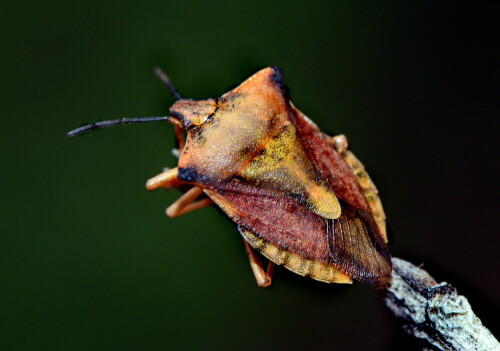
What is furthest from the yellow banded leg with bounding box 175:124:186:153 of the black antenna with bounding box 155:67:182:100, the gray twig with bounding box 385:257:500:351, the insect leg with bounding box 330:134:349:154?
the gray twig with bounding box 385:257:500:351

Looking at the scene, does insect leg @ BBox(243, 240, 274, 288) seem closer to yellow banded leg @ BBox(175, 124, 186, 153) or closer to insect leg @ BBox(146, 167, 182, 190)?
insect leg @ BBox(146, 167, 182, 190)

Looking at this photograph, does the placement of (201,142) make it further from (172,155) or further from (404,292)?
(404,292)

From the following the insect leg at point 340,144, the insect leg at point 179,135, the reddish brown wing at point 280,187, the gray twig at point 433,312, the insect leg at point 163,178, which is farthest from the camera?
the insect leg at point 179,135

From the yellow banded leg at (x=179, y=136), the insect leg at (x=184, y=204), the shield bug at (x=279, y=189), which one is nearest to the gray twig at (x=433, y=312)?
the shield bug at (x=279, y=189)

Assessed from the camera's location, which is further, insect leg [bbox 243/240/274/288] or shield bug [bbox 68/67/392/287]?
insect leg [bbox 243/240/274/288]

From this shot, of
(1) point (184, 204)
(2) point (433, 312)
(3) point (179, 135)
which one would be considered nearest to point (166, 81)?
(3) point (179, 135)

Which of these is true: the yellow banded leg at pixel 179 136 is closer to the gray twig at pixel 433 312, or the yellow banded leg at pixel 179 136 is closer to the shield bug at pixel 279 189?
the shield bug at pixel 279 189
